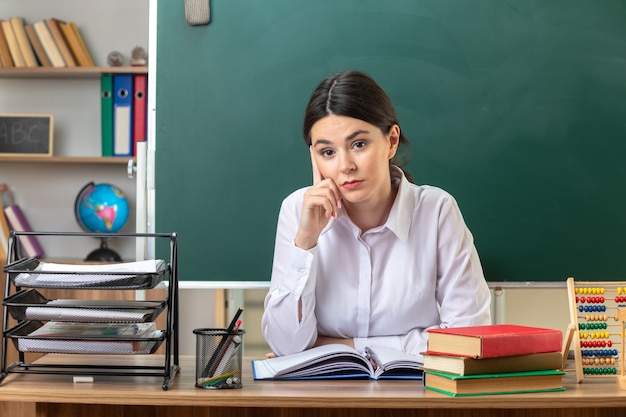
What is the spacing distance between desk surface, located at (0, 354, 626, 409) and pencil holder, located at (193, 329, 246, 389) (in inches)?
1.0

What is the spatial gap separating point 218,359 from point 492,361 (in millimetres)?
508

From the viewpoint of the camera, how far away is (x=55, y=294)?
3.46 m

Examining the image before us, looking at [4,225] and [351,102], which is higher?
[351,102]

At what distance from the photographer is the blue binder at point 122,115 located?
3947mm

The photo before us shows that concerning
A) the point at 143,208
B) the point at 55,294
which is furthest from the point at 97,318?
the point at 55,294

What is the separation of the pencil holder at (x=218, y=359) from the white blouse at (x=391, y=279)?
1.22ft

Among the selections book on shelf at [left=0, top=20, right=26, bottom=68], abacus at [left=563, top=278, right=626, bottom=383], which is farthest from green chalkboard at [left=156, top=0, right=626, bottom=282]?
book on shelf at [left=0, top=20, right=26, bottom=68]

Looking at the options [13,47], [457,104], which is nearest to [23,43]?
[13,47]

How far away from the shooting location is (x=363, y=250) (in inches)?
78.4

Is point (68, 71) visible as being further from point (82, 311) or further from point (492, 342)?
point (492, 342)

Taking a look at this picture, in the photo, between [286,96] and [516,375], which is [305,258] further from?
[286,96]

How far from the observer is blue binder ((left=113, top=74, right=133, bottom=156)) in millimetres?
3947

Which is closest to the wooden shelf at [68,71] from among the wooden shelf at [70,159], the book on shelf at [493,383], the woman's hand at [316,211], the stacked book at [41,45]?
the stacked book at [41,45]

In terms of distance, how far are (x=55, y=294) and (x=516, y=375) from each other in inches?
99.3
